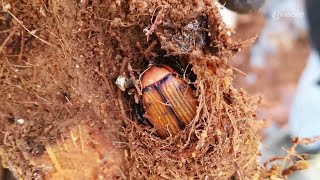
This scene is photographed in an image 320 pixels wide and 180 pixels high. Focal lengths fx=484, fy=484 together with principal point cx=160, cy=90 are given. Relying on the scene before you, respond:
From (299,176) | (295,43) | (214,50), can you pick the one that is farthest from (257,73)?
(214,50)

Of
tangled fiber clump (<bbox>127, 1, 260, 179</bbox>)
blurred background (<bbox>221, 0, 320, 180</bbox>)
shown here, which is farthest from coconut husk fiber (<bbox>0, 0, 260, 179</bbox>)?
→ blurred background (<bbox>221, 0, 320, 180</bbox>)

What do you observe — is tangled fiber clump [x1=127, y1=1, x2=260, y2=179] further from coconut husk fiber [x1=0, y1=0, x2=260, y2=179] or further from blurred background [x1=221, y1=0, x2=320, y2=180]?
blurred background [x1=221, y1=0, x2=320, y2=180]

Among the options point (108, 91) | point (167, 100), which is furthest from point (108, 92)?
point (167, 100)

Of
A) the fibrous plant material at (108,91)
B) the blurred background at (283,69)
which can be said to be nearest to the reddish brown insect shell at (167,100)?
the fibrous plant material at (108,91)

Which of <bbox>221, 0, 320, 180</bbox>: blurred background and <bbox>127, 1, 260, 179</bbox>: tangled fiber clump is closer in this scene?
<bbox>127, 1, 260, 179</bbox>: tangled fiber clump

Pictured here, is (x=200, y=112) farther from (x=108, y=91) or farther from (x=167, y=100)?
(x=108, y=91)

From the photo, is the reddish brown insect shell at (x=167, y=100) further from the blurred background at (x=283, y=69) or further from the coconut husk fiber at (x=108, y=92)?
the blurred background at (x=283, y=69)
